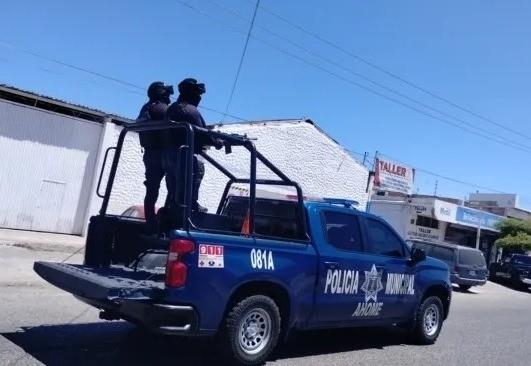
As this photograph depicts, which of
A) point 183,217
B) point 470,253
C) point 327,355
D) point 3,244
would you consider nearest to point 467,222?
point 470,253

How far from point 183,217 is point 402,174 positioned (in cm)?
2851

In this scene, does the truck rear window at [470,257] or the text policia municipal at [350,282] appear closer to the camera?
the text policia municipal at [350,282]

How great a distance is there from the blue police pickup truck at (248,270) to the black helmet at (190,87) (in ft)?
1.85

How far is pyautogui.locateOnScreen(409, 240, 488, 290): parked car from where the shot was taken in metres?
21.2

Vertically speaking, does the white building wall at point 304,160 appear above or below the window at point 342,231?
above

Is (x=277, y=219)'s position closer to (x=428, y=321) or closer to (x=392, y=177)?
(x=428, y=321)

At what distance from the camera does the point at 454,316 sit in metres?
13.4

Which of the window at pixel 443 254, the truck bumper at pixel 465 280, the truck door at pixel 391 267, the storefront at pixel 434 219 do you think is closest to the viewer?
the truck door at pixel 391 267

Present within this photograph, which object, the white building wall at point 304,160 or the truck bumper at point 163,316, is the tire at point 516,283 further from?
the truck bumper at point 163,316

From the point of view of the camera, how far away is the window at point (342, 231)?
23.8ft

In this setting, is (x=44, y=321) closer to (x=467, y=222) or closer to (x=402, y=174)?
(x=402, y=174)

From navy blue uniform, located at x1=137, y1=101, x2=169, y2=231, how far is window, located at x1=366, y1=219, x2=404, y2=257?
2.78 metres

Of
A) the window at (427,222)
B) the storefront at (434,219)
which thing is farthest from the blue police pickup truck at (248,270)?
the window at (427,222)

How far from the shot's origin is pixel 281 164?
2448 cm
